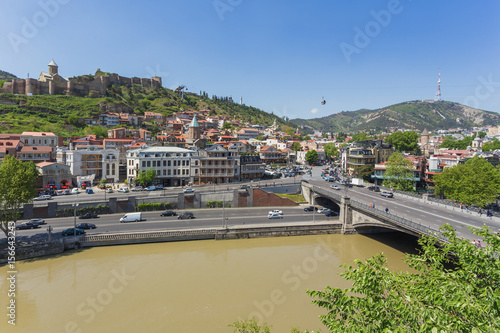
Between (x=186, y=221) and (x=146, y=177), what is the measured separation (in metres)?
17.3

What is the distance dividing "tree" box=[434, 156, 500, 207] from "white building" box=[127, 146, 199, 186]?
4153 centimetres

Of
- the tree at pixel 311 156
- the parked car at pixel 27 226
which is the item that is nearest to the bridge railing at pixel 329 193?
the parked car at pixel 27 226

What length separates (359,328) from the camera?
239 inches

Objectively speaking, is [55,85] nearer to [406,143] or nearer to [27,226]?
[27,226]

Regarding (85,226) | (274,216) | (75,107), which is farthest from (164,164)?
(75,107)

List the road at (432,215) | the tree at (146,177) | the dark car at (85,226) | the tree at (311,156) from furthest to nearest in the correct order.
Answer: the tree at (311,156) → the tree at (146,177) → the dark car at (85,226) → the road at (432,215)

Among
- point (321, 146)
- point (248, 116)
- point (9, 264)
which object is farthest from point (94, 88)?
point (9, 264)

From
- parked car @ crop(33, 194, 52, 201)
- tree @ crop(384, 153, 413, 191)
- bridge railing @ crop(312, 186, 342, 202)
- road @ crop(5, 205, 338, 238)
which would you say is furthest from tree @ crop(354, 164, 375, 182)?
parked car @ crop(33, 194, 52, 201)

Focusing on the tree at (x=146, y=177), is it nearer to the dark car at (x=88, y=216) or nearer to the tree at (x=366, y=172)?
the dark car at (x=88, y=216)

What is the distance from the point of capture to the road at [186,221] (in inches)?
1105

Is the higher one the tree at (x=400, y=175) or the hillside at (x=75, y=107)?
the hillside at (x=75, y=107)

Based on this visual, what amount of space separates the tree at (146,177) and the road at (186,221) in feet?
37.7

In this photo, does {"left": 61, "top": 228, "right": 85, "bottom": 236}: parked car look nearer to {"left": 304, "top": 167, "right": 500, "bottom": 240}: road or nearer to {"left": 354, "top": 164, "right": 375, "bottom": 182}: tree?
{"left": 304, "top": 167, "right": 500, "bottom": 240}: road

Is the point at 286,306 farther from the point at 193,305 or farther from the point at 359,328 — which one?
the point at 359,328
